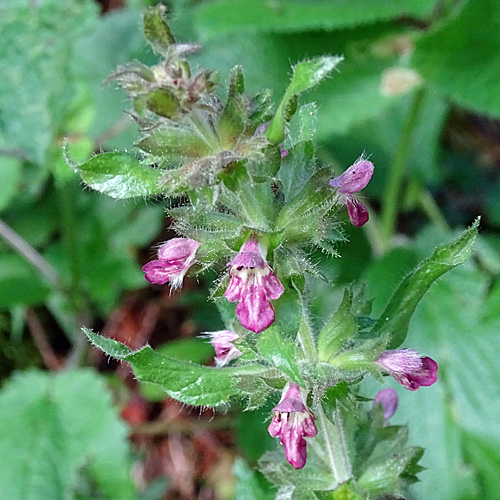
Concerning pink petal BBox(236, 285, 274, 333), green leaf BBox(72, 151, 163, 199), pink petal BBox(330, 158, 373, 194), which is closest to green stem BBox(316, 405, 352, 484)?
pink petal BBox(236, 285, 274, 333)

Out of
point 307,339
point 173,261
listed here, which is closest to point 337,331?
point 307,339

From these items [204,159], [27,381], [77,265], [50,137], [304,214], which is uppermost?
[204,159]

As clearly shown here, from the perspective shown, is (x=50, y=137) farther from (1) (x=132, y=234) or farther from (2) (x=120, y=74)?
(2) (x=120, y=74)

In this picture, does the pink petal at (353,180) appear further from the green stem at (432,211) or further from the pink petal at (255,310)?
the green stem at (432,211)

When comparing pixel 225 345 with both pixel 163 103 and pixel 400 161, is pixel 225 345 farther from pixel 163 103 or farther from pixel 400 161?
pixel 400 161

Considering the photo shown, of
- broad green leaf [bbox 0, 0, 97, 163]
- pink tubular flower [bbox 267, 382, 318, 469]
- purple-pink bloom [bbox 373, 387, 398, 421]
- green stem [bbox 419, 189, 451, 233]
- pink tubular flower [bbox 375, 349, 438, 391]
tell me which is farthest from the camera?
green stem [bbox 419, 189, 451, 233]

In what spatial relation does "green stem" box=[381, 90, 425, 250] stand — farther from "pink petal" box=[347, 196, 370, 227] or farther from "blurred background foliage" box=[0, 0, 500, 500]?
"pink petal" box=[347, 196, 370, 227]

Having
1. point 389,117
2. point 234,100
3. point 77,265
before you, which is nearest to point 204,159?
point 234,100
